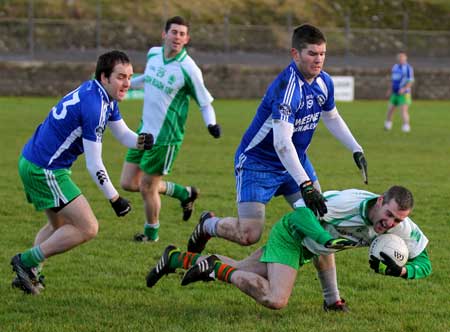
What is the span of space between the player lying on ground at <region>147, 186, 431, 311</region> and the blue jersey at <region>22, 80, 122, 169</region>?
49.8 inches

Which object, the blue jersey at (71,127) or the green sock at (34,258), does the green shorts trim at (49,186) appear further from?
the green sock at (34,258)

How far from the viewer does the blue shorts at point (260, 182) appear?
264 inches

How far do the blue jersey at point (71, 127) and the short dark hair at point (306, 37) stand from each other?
146cm

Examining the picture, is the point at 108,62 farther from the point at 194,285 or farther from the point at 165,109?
the point at 165,109

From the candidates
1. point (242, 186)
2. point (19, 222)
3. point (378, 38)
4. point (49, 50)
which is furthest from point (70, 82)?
point (242, 186)

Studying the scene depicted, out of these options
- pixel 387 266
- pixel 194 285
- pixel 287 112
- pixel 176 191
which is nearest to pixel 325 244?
pixel 387 266

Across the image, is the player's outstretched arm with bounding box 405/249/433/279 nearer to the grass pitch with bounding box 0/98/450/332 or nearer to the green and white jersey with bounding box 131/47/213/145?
the grass pitch with bounding box 0/98/450/332

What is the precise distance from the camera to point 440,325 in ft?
19.5

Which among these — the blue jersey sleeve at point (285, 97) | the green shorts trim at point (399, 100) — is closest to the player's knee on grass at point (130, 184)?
the blue jersey sleeve at point (285, 97)

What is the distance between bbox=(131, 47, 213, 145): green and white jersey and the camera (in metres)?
9.23

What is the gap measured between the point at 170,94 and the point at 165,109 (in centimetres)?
17

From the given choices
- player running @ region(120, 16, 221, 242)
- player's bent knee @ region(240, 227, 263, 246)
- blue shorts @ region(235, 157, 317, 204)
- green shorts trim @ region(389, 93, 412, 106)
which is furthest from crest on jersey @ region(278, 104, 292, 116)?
green shorts trim @ region(389, 93, 412, 106)

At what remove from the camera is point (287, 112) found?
6285 millimetres

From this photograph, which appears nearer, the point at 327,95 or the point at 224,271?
the point at 224,271
